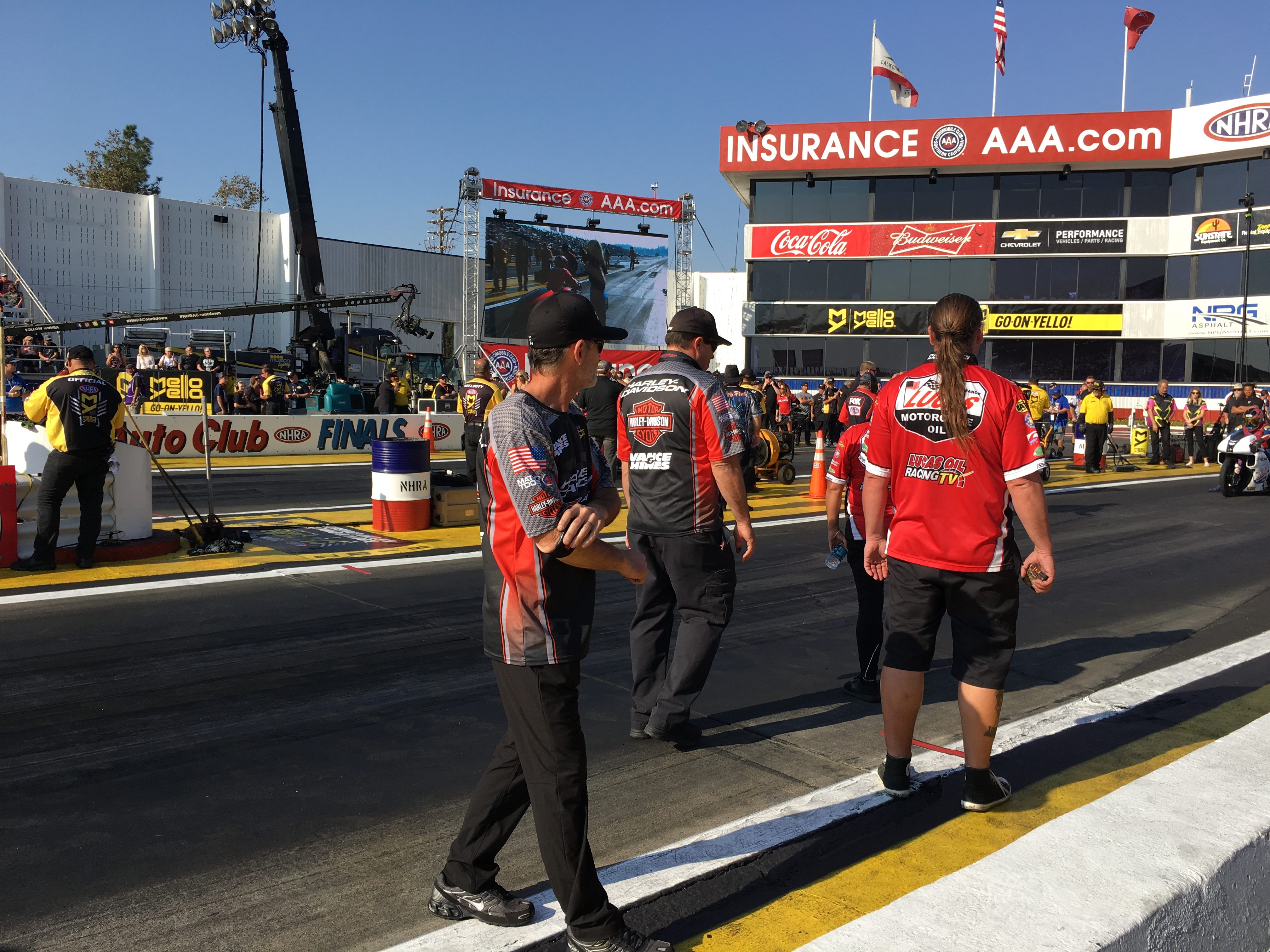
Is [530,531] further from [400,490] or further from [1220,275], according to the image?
[1220,275]

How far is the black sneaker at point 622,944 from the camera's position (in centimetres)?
258

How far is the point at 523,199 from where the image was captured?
3978 cm

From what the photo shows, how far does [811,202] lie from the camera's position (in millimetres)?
40188

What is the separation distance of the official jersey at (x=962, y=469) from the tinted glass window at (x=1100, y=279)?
3797 cm

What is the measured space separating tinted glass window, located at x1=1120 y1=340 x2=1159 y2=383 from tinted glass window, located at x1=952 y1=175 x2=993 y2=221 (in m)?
7.41

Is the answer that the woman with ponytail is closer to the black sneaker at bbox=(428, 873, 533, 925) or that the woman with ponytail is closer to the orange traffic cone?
the black sneaker at bbox=(428, 873, 533, 925)

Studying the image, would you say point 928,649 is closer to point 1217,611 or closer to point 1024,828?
point 1024,828

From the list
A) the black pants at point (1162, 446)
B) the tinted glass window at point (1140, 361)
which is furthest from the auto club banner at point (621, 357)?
the tinted glass window at point (1140, 361)

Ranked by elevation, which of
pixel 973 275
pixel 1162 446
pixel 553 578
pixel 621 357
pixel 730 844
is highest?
pixel 973 275

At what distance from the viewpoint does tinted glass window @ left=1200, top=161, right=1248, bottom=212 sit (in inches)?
1380

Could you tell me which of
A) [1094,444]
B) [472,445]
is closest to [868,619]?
[472,445]

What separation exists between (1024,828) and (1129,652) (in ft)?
10.9

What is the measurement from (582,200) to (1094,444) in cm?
2714

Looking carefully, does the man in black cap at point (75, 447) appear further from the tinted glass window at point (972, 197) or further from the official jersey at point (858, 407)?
the tinted glass window at point (972, 197)
